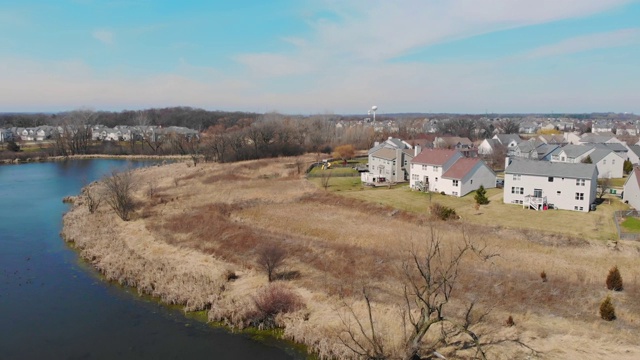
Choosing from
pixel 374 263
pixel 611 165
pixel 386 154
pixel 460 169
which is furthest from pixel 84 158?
pixel 611 165

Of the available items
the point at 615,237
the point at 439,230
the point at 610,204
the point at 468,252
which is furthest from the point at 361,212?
the point at 610,204

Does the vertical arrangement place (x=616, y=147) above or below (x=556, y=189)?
above

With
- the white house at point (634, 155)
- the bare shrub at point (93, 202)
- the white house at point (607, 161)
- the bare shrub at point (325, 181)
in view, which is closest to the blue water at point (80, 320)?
the bare shrub at point (93, 202)

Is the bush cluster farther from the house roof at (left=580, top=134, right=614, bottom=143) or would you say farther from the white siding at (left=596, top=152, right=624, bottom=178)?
the house roof at (left=580, top=134, right=614, bottom=143)

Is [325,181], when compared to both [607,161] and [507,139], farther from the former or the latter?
[507,139]

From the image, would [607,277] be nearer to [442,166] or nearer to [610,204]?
[610,204]

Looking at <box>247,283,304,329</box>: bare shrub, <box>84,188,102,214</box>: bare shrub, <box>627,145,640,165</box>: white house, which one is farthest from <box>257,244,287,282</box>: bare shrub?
<box>627,145,640,165</box>: white house

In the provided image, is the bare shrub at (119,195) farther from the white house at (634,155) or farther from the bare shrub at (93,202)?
the white house at (634,155)
